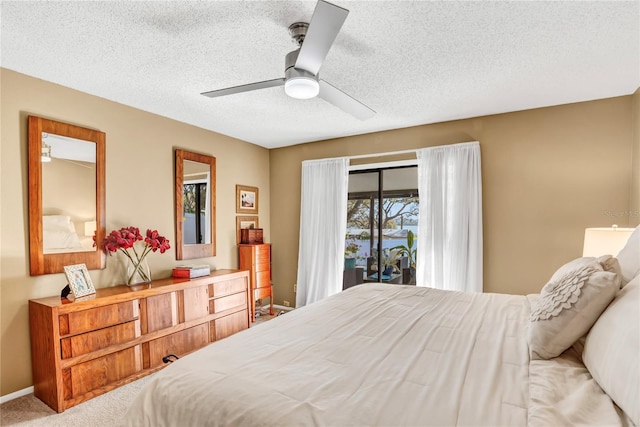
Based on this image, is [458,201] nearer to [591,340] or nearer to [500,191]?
[500,191]

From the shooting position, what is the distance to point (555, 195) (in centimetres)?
325

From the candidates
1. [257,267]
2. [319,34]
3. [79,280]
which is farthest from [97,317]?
[319,34]

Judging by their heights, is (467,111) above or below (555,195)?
above

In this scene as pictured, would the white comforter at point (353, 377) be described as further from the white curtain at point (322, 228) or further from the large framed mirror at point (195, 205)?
the white curtain at point (322, 228)

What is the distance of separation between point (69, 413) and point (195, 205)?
2.24 metres

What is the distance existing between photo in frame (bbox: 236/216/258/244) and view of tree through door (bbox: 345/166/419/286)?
1420 mm

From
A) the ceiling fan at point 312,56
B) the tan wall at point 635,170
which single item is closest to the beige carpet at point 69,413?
the ceiling fan at point 312,56

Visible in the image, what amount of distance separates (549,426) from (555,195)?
10.1 feet

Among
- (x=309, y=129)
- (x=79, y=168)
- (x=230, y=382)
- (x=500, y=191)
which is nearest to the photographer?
(x=230, y=382)

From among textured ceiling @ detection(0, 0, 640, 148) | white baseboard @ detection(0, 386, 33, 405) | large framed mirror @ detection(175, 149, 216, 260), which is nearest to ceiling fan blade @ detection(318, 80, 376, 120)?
textured ceiling @ detection(0, 0, 640, 148)

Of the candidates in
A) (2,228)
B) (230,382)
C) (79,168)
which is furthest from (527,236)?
(2,228)

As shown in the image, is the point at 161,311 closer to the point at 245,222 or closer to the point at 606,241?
the point at 245,222

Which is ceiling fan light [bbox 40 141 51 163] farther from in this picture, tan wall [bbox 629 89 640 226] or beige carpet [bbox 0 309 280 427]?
tan wall [bbox 629 89 640 226]

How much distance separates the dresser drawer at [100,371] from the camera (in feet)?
7.79
